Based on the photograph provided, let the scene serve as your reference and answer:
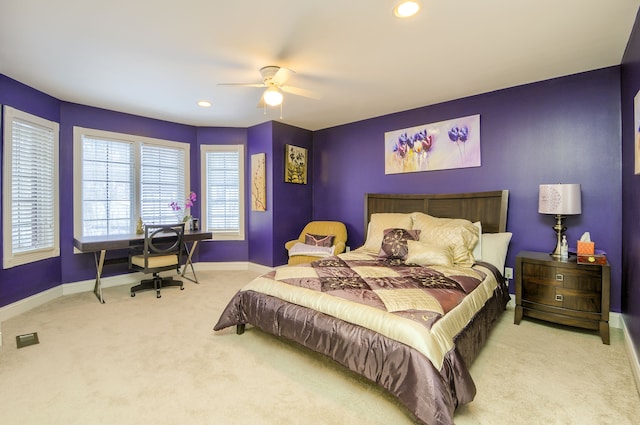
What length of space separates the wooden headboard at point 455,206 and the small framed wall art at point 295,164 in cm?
131

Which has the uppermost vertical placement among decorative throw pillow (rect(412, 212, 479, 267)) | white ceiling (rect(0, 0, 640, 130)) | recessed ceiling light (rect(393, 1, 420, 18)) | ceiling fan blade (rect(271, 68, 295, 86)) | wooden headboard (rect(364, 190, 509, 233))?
white ceiling (rect(0, 0, 640, 130))

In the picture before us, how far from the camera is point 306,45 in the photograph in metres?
2.38

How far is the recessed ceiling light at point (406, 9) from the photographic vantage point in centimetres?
187

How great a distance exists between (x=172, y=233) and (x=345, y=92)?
293cm

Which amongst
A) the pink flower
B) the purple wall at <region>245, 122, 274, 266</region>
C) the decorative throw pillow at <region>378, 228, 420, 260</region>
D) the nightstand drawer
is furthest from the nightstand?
the pink flower

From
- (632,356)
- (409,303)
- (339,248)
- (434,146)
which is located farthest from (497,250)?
(339,248)

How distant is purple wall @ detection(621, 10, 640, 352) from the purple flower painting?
1.21 meters

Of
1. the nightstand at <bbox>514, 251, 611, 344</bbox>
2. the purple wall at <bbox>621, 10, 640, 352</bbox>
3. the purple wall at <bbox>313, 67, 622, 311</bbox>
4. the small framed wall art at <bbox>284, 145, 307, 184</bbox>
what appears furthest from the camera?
the small framed wall art at <bbox>284, 145, 307, 184</bbox>

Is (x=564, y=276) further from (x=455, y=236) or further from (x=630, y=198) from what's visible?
(x=455, y=236)

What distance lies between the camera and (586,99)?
2.83 metres

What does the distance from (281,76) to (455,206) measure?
247 centimetres

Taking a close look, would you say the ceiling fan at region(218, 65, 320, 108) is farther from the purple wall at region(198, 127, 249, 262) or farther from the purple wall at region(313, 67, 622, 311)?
the purple wall at region(198, 127, 249, 262)

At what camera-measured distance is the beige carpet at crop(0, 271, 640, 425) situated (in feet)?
5.27

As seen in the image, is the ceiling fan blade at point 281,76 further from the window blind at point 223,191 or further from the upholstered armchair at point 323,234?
the window blind at point 223,191
